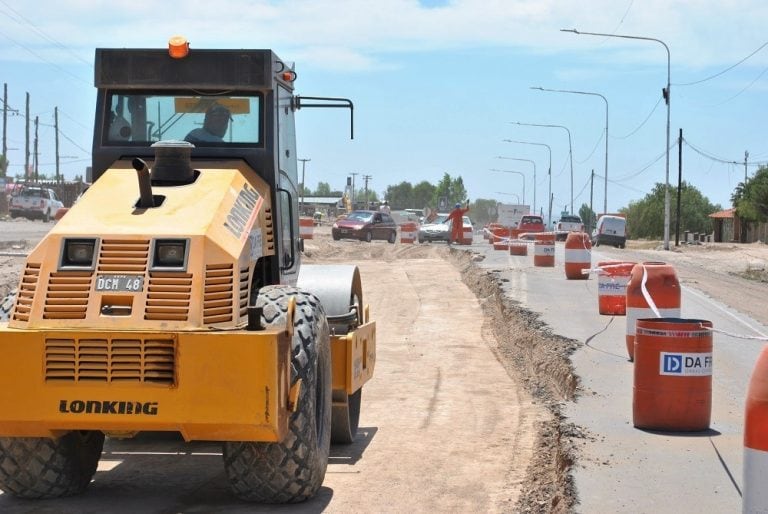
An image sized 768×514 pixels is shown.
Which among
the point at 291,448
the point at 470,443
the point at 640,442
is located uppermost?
the point at 291,448

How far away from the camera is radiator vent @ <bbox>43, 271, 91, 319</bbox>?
698 cm

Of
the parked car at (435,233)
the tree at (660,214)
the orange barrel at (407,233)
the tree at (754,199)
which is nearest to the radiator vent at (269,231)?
the orange barrel at (407,233)

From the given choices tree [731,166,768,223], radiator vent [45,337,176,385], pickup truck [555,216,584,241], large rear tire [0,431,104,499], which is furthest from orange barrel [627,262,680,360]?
tree [731,166,768,223]

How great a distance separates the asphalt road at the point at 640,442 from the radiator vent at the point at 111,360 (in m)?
2.60

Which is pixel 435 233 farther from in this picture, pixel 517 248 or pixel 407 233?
pixel 517 248

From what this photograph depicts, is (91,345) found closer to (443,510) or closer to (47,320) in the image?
(47,320)

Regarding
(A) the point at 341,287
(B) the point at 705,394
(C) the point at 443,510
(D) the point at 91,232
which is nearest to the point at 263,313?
(D) the point at 91,232

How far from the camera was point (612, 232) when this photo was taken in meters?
66.7

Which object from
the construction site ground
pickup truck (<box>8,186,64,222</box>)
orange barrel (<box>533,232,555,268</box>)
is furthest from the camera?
pickup truck (<box>8,186,64,222</box>)

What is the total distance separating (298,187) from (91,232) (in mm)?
2851

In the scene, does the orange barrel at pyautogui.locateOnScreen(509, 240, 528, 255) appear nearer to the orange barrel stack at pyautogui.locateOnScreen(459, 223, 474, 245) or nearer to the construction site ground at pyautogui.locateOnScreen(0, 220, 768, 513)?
the orange barrel stack at pyautogui.locateOnScreen(459, 223, 474, 245)

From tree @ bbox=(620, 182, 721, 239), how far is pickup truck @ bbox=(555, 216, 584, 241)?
47.5m

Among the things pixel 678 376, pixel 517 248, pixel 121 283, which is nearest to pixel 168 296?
pixel 121 283

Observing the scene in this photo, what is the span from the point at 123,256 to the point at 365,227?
154 ft
